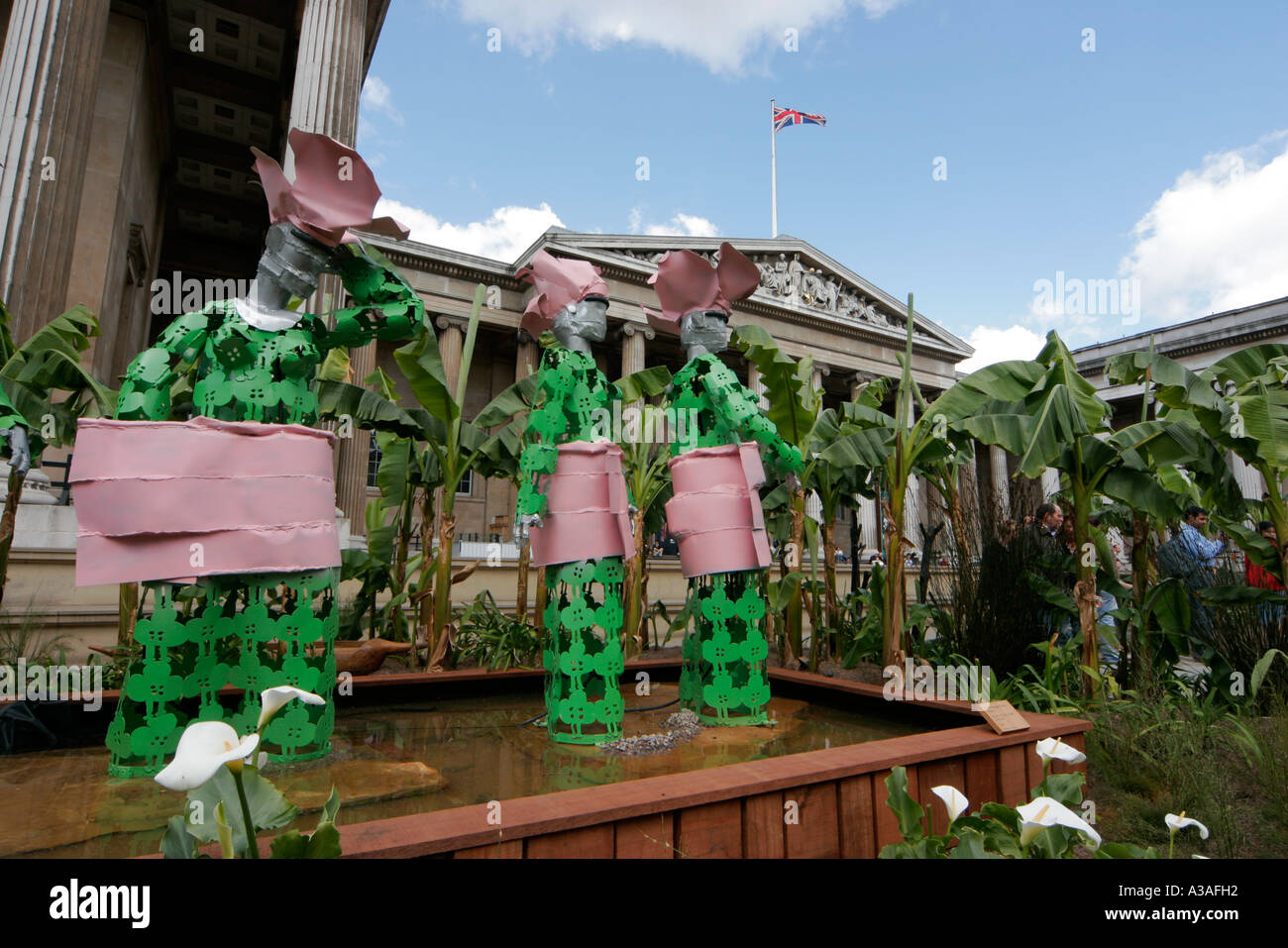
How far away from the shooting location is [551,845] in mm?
1889

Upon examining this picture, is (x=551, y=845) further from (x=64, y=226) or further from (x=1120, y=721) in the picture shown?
(x=64, y=226)

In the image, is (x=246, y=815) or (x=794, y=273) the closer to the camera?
(x=246, y=815)

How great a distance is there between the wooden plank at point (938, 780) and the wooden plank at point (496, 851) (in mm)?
1632

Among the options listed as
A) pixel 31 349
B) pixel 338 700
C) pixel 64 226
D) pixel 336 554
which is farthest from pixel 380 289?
pixel 64 226

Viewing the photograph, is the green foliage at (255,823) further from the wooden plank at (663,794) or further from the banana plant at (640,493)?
the banana plant at (640,493)

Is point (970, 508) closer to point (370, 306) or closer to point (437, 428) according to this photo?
point (437, 428)

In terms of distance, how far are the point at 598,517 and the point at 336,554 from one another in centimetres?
125

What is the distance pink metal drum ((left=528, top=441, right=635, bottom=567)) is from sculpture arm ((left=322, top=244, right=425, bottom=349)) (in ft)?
3.37

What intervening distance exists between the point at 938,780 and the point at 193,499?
315cm

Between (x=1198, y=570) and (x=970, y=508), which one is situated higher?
(x=970, y=508)

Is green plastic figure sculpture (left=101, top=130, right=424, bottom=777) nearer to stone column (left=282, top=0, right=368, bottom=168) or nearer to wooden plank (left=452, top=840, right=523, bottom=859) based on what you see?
wooden plank (left=452, top=840, right=523, bottom=859)

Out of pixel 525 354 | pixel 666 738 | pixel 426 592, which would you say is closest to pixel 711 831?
pixel 666 738

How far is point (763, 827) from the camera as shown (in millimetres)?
2273

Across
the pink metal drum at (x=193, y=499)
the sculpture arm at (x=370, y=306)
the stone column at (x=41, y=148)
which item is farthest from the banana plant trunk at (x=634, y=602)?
the stone column at (x=41, y=148)
